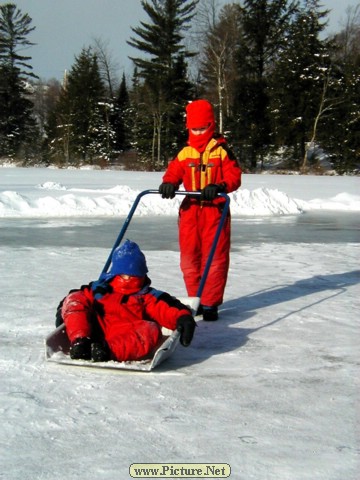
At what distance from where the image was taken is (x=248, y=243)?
775 centimetres

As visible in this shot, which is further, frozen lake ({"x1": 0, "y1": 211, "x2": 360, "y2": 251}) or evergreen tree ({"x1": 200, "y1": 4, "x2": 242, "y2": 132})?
evergreen tree ({"x1": 200, "y1": 4, "x2": 242, "y2": 132})

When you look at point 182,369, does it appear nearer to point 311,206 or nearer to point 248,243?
point 248,243

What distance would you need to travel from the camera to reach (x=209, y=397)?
2.58m

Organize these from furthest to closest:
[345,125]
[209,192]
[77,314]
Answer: [345,125], [209,192], [77,314]

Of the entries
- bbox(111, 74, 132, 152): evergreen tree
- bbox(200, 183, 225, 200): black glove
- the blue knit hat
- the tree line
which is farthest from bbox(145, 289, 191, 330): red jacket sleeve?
bbox(111, 74, 132, 152): evergreen tree

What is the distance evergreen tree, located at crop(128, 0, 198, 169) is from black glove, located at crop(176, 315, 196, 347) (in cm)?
3186

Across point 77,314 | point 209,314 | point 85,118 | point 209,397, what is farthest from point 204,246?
point 85,118

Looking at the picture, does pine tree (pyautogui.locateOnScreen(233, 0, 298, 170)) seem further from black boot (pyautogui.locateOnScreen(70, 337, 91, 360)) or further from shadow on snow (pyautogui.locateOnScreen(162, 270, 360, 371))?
black boot (pyautogui.locateOnScreen(70, 337, 91, 360))

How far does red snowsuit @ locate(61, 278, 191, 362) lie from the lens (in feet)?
9.50

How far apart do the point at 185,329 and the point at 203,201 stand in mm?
1266

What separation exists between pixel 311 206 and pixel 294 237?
5.58 metres

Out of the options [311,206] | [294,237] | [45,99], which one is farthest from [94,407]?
[45,99]

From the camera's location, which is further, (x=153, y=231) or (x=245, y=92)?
(x=245, y=92)

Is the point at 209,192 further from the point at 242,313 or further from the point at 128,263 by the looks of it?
the point at 242,313
